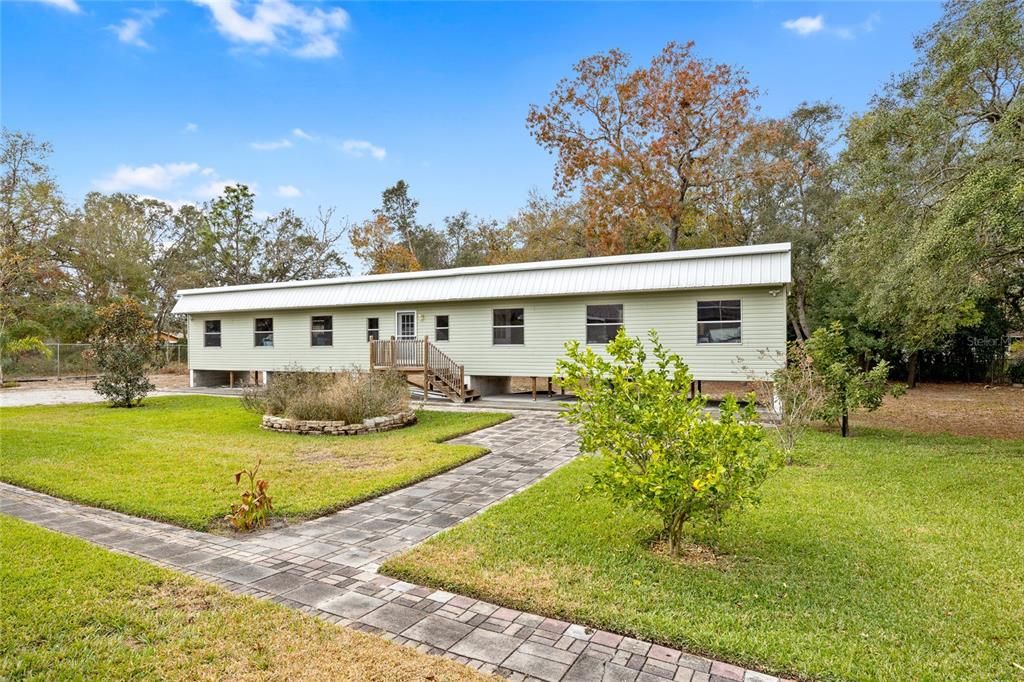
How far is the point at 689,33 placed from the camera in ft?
60.6

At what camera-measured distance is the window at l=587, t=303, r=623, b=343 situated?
1336 centimetres

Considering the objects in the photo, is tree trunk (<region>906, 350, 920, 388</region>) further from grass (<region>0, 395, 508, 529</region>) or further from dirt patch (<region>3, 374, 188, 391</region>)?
dirt patch (<region>3, 374, 188, 391</region>)

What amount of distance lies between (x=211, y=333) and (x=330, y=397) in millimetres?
12379

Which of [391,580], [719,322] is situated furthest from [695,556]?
[719,322]

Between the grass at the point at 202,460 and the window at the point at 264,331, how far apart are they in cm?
691

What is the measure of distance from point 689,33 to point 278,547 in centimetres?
2052

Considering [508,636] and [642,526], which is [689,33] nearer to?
[642,526]

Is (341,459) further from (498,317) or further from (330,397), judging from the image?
(498,317)

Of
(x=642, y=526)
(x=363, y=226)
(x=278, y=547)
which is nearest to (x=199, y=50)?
(x=278, y=547)

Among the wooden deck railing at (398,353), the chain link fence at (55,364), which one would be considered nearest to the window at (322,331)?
the wooden deck railing at (398,353)

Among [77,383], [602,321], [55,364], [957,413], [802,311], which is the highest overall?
[802,311]

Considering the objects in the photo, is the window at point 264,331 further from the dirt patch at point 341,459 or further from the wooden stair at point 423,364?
the dirt patch at point 341,459

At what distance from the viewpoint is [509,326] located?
14539 mm

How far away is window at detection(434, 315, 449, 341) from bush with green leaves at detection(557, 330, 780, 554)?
38.2 ft
